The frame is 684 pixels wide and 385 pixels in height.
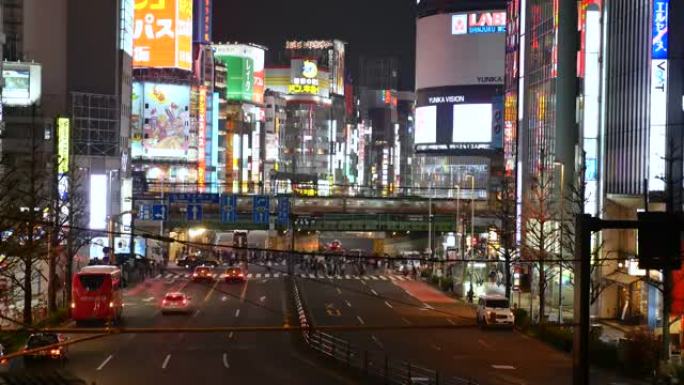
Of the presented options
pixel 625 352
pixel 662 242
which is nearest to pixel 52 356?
pixel 625 352

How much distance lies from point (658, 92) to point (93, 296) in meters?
24.5

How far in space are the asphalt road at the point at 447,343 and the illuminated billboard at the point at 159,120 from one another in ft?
→ 169

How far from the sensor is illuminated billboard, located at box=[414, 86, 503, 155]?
13000 cm

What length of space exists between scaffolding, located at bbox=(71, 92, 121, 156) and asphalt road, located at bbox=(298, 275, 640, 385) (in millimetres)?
22084

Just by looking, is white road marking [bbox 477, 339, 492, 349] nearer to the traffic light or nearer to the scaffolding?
the traffic light

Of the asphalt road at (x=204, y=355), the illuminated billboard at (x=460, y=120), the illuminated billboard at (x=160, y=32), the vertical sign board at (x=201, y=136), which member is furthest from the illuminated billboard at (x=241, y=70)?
the asphalt road at (x=204, y=355)

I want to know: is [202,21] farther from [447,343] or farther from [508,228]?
[447,343]

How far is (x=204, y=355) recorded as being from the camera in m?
33.5

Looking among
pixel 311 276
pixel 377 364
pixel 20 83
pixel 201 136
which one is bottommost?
pixel 311 276

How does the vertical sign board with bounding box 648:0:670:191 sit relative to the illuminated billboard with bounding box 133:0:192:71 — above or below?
below

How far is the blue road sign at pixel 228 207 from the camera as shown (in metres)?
67.6

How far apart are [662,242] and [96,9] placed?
6565cm

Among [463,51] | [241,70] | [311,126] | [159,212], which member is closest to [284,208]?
[159,212]

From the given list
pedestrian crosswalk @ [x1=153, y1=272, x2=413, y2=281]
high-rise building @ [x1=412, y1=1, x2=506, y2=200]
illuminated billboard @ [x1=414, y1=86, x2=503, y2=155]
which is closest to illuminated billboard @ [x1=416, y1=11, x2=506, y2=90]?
high-rise building @ [x1=412, y1=1, x2=506, y2=200]
